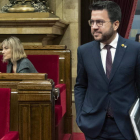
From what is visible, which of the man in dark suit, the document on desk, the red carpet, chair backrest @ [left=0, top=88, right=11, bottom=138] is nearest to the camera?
the document on desk

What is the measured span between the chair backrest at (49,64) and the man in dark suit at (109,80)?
2.61m

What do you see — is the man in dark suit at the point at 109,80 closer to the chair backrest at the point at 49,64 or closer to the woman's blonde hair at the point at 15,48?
the woman's blonde hair at the point at 15,48

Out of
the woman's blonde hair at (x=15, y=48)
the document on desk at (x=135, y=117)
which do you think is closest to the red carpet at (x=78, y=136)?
the woman's blonde hair at (x=15, y=48)

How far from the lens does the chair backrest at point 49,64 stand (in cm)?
477

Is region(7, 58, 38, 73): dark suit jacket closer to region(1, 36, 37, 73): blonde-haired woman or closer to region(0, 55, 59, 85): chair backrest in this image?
region(1, 36, 37, 73): blonde-haired woman

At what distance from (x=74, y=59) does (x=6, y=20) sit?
1260 mm

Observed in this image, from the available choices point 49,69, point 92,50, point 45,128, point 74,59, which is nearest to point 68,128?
point 49,69

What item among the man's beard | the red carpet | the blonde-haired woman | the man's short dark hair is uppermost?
the man's short dark hair

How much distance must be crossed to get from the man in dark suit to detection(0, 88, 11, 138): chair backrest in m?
0.74

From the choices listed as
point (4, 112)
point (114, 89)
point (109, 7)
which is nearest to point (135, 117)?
point (114, 89)

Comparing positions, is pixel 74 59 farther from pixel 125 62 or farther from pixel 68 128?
pixel 125 62

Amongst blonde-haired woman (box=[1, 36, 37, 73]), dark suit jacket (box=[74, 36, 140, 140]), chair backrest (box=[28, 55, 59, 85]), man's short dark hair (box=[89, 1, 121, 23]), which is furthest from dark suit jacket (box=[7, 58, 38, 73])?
man's short dark hair (box=[89, 1, 121, 23])

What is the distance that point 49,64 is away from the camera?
15.7ft

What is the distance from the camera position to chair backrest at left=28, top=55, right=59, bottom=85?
4.77 meters
